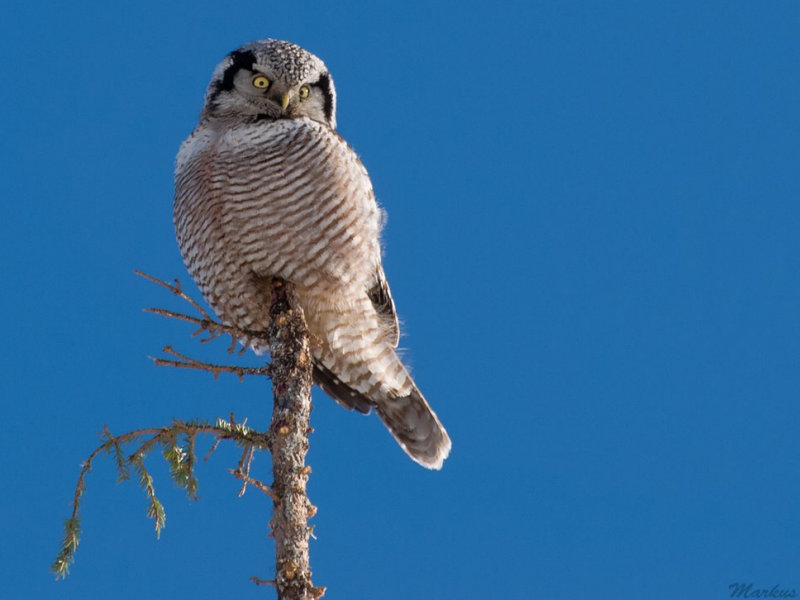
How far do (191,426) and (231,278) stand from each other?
49.4 inches

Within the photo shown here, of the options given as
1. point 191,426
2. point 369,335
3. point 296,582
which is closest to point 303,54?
point 369,335

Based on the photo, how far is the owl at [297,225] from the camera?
15.5 ft

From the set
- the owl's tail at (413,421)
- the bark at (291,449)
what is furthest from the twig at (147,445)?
the owl's tail at (413,421)

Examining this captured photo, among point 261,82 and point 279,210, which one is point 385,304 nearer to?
point 279,210

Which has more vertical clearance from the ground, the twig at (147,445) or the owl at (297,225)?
the owl at (297,225)

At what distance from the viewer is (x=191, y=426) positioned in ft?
12.4

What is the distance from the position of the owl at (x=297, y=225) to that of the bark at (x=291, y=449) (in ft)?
1.57

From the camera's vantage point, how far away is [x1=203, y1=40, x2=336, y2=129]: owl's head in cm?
517

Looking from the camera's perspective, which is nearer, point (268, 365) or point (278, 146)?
point (268, 365)

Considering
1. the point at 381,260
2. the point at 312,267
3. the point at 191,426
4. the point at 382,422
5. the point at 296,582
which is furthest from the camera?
the point at 382,422

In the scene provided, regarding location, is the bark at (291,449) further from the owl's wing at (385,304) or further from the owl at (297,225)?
the owl's wing at (385,304)

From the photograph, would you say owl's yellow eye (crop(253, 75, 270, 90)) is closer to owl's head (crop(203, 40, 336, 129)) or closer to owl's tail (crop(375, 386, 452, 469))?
owl's head (crop(203, 40, 336, 129))

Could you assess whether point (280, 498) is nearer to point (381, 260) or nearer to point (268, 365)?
point (268, 365)

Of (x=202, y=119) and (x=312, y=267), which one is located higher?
(x=202, y=119)
